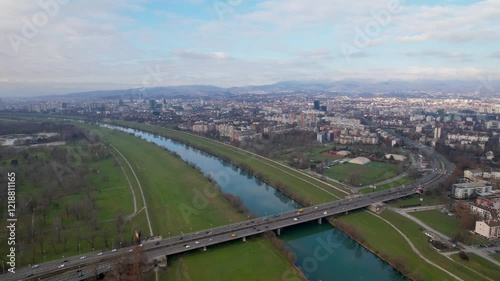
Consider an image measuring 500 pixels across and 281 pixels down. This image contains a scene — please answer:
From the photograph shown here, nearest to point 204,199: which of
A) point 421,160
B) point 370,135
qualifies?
point 421,160

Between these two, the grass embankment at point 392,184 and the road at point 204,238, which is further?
the grass embankment at point 392,184

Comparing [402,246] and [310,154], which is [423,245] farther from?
[310,154]

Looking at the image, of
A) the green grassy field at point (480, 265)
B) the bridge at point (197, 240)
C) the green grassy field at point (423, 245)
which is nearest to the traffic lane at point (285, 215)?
the bridge at point (197, 240)

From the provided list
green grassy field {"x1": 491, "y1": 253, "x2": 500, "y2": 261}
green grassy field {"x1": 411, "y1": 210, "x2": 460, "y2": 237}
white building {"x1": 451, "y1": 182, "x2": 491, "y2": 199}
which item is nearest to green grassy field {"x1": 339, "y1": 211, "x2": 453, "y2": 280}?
green grassy field {"x1": 411, "y1": 210, "x2": 460, "y2": 237}

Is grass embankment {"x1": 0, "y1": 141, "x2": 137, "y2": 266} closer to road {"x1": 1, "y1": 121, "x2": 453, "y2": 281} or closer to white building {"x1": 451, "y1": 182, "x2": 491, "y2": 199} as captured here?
road {"x1": 1, "y1": 121, "x2": 453, "y2": 281}

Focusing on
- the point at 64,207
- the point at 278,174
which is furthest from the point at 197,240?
the point at 278,174

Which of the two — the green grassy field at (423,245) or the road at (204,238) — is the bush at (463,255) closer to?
the green grassy field at (423,245)
